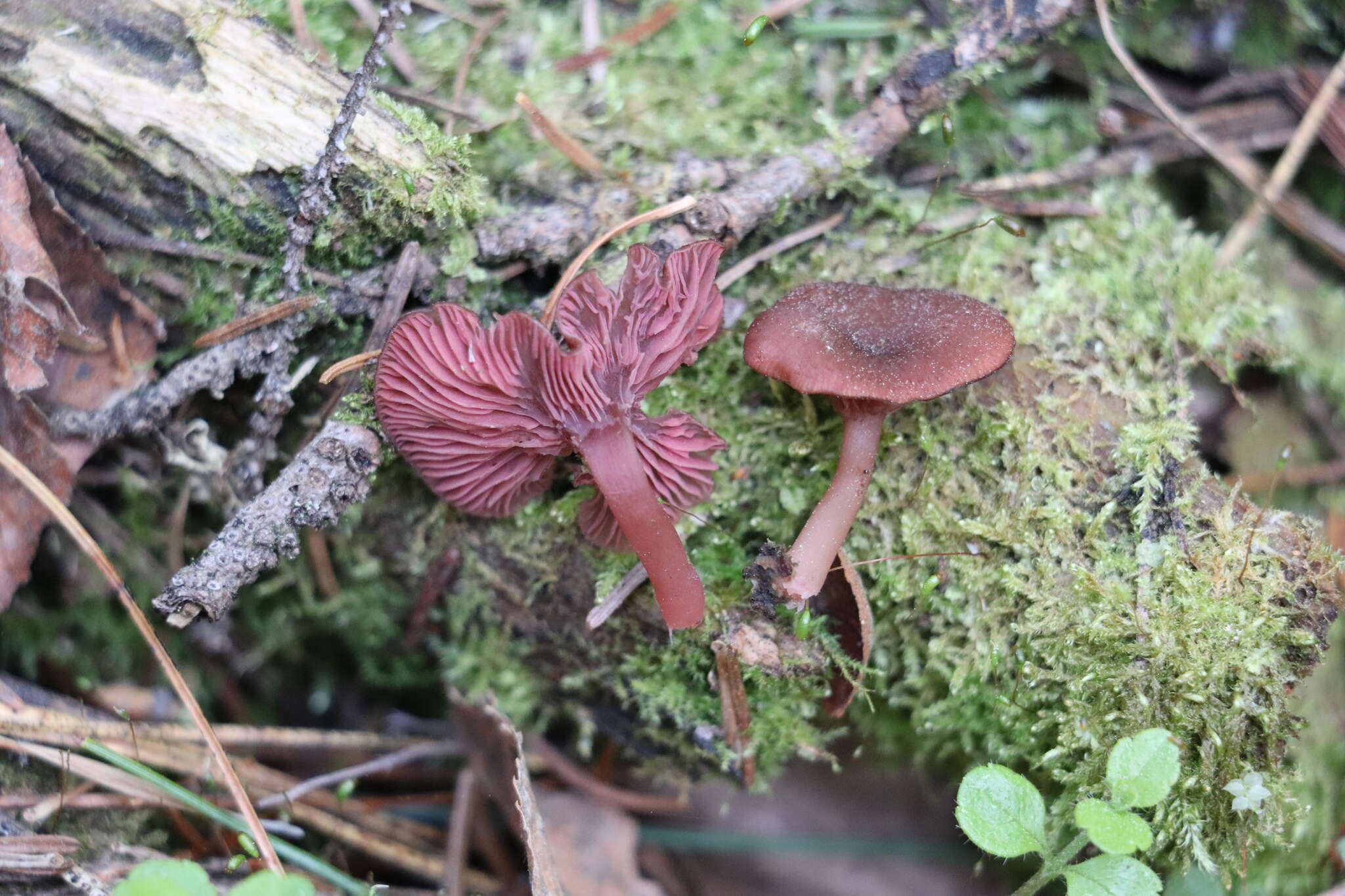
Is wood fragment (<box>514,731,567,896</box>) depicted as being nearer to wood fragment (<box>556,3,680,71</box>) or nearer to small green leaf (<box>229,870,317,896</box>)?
small green leaf (<box>229,870,317,896</box>)

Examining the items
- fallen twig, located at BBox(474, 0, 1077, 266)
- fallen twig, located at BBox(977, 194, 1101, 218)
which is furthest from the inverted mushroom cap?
fallen twig, located at BBox(977, 194, 1101, 218)

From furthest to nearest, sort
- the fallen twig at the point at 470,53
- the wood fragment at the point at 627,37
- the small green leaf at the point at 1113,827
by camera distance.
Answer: the wood fragment at the point at 627,37 → the fallen twig at the point at 470,53 → the small green leaf at the point at 1113,827

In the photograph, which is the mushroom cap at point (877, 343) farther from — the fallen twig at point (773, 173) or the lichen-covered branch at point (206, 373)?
the lichen-covered branch at point (206, 373)

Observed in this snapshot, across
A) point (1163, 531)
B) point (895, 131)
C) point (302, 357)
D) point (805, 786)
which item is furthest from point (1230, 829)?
point (302, 357)

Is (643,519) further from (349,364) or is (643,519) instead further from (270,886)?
(270,886)

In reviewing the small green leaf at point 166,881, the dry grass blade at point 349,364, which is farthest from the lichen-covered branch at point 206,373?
the small green leaf at point 166,881

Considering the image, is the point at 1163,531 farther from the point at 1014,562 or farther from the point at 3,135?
the point at 3,135

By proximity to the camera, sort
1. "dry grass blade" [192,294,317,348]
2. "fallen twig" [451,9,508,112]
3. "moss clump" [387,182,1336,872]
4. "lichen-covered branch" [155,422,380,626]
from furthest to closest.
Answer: "fallen twig" [451,9,508,112] → "dry grass blade" [192,294,317,348] → "moss clump" [387,182,1336,872] → "lichen-covered branch" [155,422,380,626]
